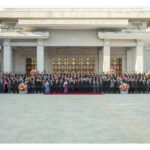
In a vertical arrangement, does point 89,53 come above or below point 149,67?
above

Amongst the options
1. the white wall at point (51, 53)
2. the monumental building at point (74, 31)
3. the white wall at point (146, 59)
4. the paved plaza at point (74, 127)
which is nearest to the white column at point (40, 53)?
the monumental building at point (74, 31)

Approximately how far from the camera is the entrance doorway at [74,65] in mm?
29219

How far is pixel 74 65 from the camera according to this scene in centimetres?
2920

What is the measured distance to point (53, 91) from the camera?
1759 cm

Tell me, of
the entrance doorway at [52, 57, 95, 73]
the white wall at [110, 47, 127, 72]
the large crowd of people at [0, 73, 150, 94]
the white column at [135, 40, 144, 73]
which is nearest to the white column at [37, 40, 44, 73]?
the entrance doorway at [52, 57, 95, 73]

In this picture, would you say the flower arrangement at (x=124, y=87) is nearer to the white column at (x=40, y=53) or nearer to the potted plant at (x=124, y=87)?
the potted plant at (x=124, y=87)

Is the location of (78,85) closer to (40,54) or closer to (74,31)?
(40,54)

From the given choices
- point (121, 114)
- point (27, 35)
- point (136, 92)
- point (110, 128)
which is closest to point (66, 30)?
point (27, 35)

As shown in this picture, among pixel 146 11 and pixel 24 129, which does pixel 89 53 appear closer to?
pixel 146 11

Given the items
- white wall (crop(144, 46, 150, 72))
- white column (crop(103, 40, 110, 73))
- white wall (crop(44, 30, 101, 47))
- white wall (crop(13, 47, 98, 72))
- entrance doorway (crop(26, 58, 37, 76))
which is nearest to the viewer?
white column (crop(103, 40, 110, 73))

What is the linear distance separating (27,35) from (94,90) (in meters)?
10.7

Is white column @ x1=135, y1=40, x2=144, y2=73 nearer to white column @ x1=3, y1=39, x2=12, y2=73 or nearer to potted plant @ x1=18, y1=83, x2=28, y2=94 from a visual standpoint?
potted plant @ x1=18, y1=83, x2=28, y2=94

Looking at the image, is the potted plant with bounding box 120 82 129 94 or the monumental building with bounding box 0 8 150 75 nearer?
the potted plant with bounding box 120 82 129 94

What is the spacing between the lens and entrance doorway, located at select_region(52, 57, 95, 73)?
1150 inches
